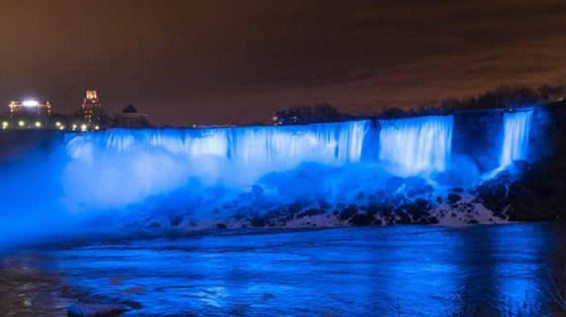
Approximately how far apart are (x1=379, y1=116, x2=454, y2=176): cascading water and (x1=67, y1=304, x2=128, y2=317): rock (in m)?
39.5

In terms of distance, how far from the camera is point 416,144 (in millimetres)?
55000

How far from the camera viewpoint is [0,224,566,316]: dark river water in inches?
661

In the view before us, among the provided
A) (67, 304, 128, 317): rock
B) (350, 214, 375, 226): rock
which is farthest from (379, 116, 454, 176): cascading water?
(67, 304, 128, 317): rock

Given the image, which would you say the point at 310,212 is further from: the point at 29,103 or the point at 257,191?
the point at 29,103

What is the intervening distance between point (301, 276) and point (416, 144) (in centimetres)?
3434

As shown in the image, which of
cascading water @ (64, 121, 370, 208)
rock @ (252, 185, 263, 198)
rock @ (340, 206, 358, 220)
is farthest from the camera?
cascading water @ (64, 121, 370, 208)

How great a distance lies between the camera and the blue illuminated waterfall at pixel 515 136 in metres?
51.4

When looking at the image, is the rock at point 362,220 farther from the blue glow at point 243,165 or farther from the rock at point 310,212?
the blue glow at point 243,165

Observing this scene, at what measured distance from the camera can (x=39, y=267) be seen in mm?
25766

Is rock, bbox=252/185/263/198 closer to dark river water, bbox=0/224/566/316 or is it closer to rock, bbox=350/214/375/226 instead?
rock, bbox=350/214/375/226

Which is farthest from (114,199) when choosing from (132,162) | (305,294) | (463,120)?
(305,294)

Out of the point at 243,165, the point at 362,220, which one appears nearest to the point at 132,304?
the point at 362,220

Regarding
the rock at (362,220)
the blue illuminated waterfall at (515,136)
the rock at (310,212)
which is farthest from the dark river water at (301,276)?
the rock at (310,212)

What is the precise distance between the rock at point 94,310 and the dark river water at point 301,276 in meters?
0.25
